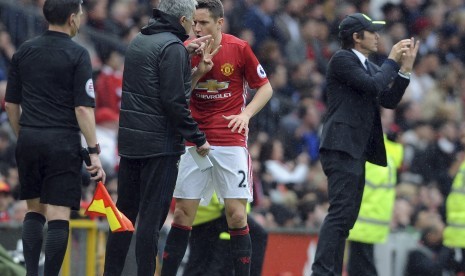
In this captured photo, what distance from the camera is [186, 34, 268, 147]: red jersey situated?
1008 cm

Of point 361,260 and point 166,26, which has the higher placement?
point 166,26

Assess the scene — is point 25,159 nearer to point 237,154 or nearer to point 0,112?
point 237,154

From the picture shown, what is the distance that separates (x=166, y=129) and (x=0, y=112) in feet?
19.0

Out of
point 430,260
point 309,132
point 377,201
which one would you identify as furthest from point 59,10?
point 309,132

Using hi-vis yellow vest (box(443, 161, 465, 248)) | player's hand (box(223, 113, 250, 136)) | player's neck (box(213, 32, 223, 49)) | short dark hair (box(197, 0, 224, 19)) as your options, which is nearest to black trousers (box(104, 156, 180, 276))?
player's hand (box(223, 113, 250, 136))

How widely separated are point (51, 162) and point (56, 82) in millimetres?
613

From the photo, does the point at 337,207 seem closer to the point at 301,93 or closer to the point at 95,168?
the point at 95,168

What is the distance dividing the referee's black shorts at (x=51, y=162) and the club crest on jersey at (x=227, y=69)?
1329mm

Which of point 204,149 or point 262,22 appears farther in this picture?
point 262,22

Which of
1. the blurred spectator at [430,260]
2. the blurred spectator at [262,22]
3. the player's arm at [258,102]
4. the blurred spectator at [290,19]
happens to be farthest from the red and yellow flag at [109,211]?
the blurred spectator at [290,19]

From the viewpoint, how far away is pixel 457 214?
14.4 meters

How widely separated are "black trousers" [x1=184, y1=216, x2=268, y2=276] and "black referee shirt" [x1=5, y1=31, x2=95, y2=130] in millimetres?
2570

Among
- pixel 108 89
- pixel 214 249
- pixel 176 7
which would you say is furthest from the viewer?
pixel 108 89

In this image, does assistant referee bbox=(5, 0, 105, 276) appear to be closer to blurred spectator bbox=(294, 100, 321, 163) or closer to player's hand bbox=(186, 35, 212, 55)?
player's hand bbox=(186, 35, 212, 55)
